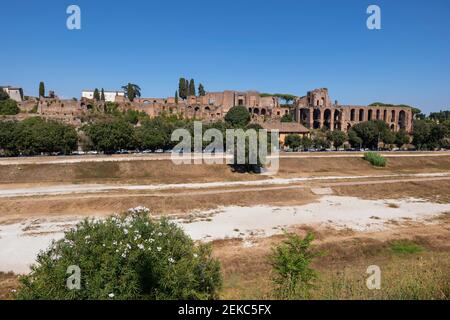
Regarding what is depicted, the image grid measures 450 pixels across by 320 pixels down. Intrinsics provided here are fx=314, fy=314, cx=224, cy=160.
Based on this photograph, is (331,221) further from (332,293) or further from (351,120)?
(351,120)

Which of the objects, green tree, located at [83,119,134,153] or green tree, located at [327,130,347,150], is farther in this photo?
green tree, located at [327,130,347,150]

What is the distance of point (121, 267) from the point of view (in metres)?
9.52

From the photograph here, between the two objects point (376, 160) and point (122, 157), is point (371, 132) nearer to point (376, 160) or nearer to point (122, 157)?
point (376, 160)

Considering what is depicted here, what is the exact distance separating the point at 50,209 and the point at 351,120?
8755cm

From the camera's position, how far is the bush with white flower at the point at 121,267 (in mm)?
9195

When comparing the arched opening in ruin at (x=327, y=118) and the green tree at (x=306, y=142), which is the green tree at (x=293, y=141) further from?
the arched opening in ruin at (x=327, y=118)

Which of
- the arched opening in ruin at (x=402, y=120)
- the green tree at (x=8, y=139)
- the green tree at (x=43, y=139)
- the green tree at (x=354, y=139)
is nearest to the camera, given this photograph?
the green tree at (x=8, y=139)

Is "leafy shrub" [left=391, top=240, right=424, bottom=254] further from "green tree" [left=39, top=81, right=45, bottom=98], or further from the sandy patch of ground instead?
"green tree" [left=39, top=81, right=45, bottom=98]

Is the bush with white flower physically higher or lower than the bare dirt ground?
higher

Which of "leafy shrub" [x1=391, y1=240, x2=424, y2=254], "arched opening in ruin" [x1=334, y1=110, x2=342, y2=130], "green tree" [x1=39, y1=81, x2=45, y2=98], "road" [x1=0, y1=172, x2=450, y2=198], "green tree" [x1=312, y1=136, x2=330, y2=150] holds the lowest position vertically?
"leafy shrub" [x1=391, y1=240, x2=424, y2=254]

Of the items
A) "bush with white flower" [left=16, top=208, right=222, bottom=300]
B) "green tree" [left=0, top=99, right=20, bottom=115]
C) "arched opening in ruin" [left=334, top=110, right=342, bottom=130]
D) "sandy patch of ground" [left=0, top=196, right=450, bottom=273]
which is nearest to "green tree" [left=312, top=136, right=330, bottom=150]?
"arched opening in ruin" [left=334, top=110, right=342, bottom=130]

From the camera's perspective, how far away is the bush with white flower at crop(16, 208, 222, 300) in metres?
9.20

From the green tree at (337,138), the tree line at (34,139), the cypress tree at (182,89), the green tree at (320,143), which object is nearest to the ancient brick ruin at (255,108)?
the cypress tree at (182,89)

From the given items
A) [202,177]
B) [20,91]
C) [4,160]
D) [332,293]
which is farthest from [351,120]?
[20,91]
